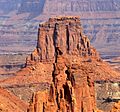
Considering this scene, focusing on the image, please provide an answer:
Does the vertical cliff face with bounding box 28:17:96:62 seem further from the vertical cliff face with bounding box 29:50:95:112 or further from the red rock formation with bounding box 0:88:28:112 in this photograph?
the vertical cliff face with bounding box 29:50:95:112

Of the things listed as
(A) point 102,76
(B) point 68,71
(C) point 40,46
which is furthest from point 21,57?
(B) point 68,71

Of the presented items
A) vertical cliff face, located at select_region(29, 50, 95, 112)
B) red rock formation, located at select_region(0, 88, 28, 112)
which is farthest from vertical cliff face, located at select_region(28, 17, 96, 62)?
vertical cliff face, located at select_region(29, 50, 95, 112)

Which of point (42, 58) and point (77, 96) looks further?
point (42, 58)

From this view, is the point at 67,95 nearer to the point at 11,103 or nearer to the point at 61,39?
the point at 11,103

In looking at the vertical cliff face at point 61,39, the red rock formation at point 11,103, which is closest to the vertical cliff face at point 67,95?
the red rock formation at point 11,103

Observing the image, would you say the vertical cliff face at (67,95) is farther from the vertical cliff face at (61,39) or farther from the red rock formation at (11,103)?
the vertical cliff face at (61,39)

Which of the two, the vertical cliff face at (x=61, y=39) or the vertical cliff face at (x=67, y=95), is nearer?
the vertical cliff face at (x=67, y=95)

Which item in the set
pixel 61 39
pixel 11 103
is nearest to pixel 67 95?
pixel 11 103

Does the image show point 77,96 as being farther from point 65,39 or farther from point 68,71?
point 65,39
